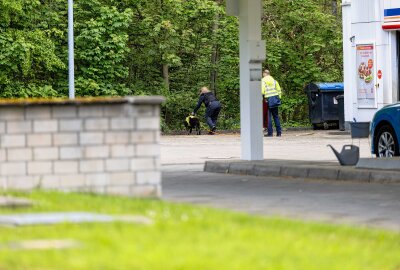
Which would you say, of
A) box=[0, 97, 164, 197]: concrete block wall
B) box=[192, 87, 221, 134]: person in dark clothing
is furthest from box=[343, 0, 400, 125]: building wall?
box=[0, 97, 164, 197]: concrete block wall

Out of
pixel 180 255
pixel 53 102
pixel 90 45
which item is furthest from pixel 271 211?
pixel 90 45

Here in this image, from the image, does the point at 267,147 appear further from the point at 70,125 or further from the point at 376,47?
the point at 70,125

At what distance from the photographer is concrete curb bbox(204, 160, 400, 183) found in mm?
20031

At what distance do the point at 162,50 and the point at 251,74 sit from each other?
21.3 metres

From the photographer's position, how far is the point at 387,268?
369 inches

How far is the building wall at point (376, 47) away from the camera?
38.2 m

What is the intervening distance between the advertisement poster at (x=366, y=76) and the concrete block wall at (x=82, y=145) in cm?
2511

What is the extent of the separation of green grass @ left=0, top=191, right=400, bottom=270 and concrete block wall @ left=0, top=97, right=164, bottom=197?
5.07 ft

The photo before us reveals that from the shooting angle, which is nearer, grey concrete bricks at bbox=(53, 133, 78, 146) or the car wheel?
grey concrete bricks at bbox=(53, 133, 78, 146)

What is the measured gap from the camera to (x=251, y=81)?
81.8 feet

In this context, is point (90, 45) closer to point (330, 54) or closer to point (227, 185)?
point (330, 54)

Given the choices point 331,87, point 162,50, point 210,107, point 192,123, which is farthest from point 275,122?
point 162,50

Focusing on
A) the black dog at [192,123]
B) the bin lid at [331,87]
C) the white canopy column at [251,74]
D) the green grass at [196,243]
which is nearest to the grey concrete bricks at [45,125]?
the green grass at [196,243]

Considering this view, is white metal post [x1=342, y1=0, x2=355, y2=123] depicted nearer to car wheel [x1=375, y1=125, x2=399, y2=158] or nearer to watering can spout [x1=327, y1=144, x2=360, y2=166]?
car wheel [x1=375, y1=125, x2=399, y2=158]
